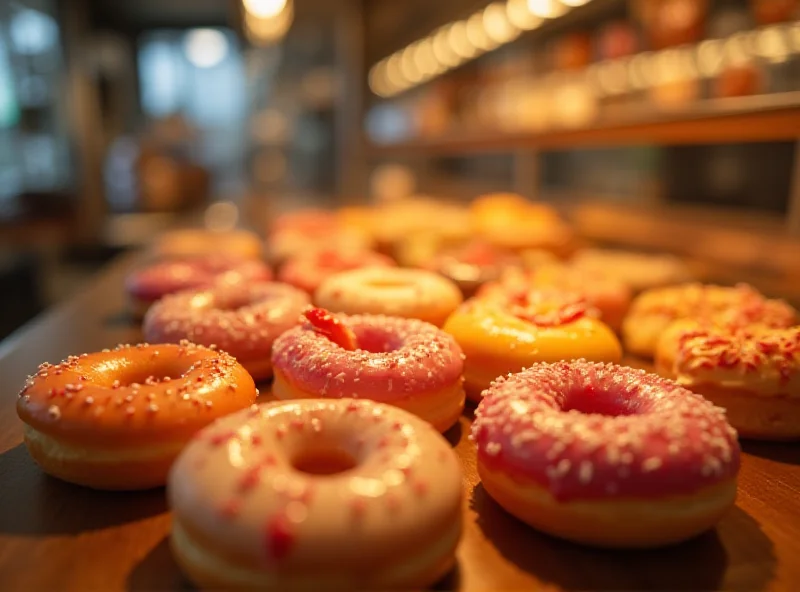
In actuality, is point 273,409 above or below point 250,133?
below

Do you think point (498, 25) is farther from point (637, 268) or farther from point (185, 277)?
point (185, 277)

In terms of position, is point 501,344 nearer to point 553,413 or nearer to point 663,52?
point 553,413

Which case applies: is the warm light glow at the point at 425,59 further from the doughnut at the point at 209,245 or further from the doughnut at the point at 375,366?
the doughnut at the point at 375,366

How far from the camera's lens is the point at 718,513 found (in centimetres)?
104

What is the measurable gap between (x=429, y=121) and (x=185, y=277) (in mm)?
3629

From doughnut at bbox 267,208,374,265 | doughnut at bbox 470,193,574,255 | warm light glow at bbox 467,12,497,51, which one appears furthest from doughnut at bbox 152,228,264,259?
warm light glow at bbox 467,12,497,51

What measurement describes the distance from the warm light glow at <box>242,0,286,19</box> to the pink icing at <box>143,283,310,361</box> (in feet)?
8.15

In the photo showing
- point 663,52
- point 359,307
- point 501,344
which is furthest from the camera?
point 663,52

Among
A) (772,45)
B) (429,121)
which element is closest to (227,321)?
(772,45)

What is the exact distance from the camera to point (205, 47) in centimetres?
1303

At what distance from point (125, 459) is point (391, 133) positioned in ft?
18.7

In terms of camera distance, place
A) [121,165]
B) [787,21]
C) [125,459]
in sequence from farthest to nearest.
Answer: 1. [121,165]
2. [787,21]
3. [125,459]

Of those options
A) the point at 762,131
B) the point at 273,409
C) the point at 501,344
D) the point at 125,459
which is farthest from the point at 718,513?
the point at 762,131

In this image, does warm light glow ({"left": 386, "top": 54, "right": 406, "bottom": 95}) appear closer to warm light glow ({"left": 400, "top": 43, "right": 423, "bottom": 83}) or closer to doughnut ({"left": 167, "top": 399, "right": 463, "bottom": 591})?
warm light glow ({"left": 400, "top": 43, "right": 423, "bottom": 83})
